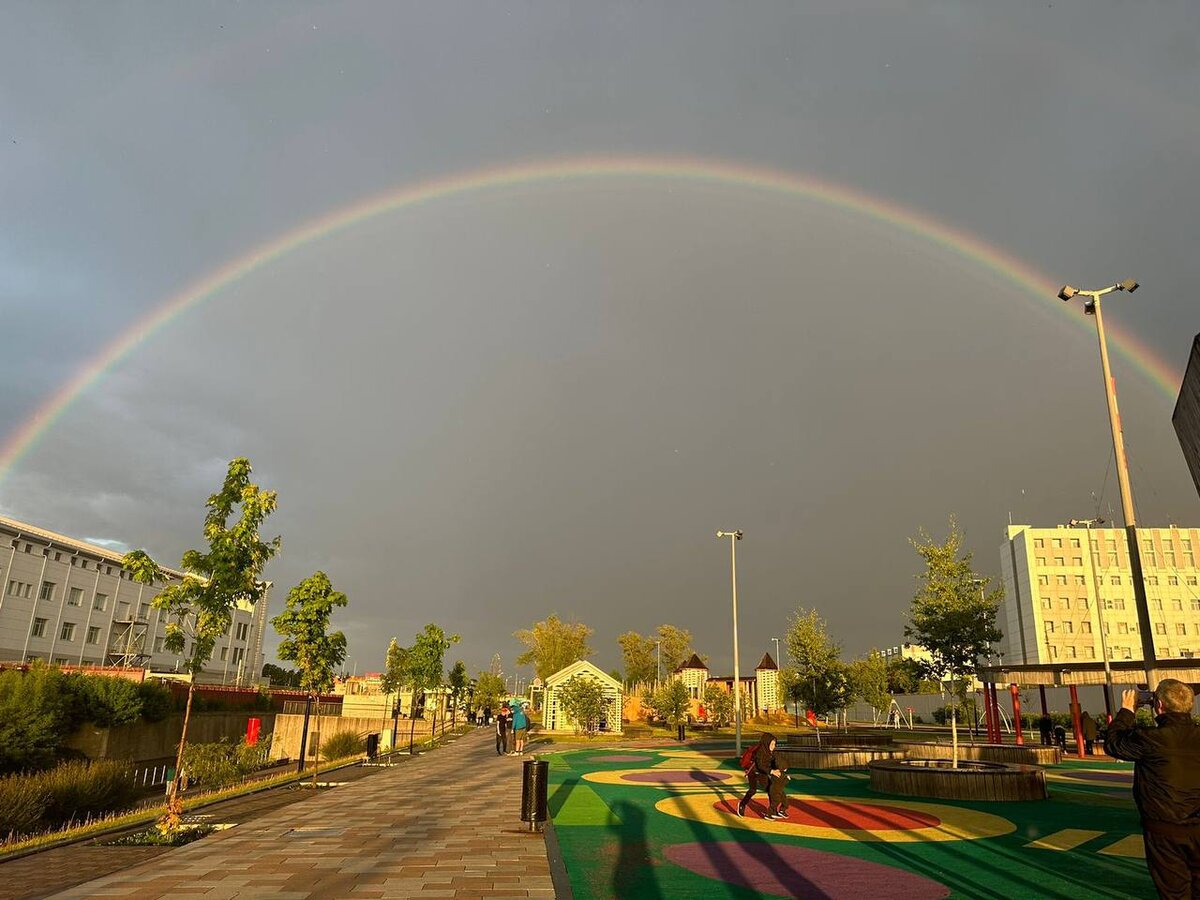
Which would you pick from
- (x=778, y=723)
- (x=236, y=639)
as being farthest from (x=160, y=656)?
(x=778, y=723)

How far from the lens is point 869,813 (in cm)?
1647

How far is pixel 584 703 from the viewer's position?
5359cm

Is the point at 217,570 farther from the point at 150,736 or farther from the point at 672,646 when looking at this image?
the point at 672,646

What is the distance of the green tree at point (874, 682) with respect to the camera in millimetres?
65438

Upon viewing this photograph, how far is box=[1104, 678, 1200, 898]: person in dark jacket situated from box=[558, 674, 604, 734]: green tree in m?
50.1

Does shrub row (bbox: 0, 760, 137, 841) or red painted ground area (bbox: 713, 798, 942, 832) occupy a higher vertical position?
red painted ground area (bbox: 713, 798, 942, 832)

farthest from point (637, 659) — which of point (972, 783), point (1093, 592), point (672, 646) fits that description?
point (972, 783)

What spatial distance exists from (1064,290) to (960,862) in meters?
13.0

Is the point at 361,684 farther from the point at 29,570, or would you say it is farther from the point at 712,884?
the point at 712,884

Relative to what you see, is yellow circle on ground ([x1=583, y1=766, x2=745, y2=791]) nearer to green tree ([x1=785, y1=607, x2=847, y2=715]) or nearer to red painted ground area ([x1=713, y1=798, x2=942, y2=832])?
red painted ground area ([x1=713, y1=798, x2=942, y2=832])

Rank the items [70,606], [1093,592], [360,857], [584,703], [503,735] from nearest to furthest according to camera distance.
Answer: [360,857] → [503,735] → [584,703] → [70,606] → [1093,592]

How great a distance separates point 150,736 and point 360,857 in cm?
2793

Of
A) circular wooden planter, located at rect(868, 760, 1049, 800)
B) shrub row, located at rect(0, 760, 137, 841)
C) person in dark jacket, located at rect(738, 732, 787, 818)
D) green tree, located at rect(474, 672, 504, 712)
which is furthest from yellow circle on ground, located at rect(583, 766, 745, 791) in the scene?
green tree, located at rect(474, 672, 504, 712)

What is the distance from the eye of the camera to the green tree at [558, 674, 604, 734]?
5350cm
